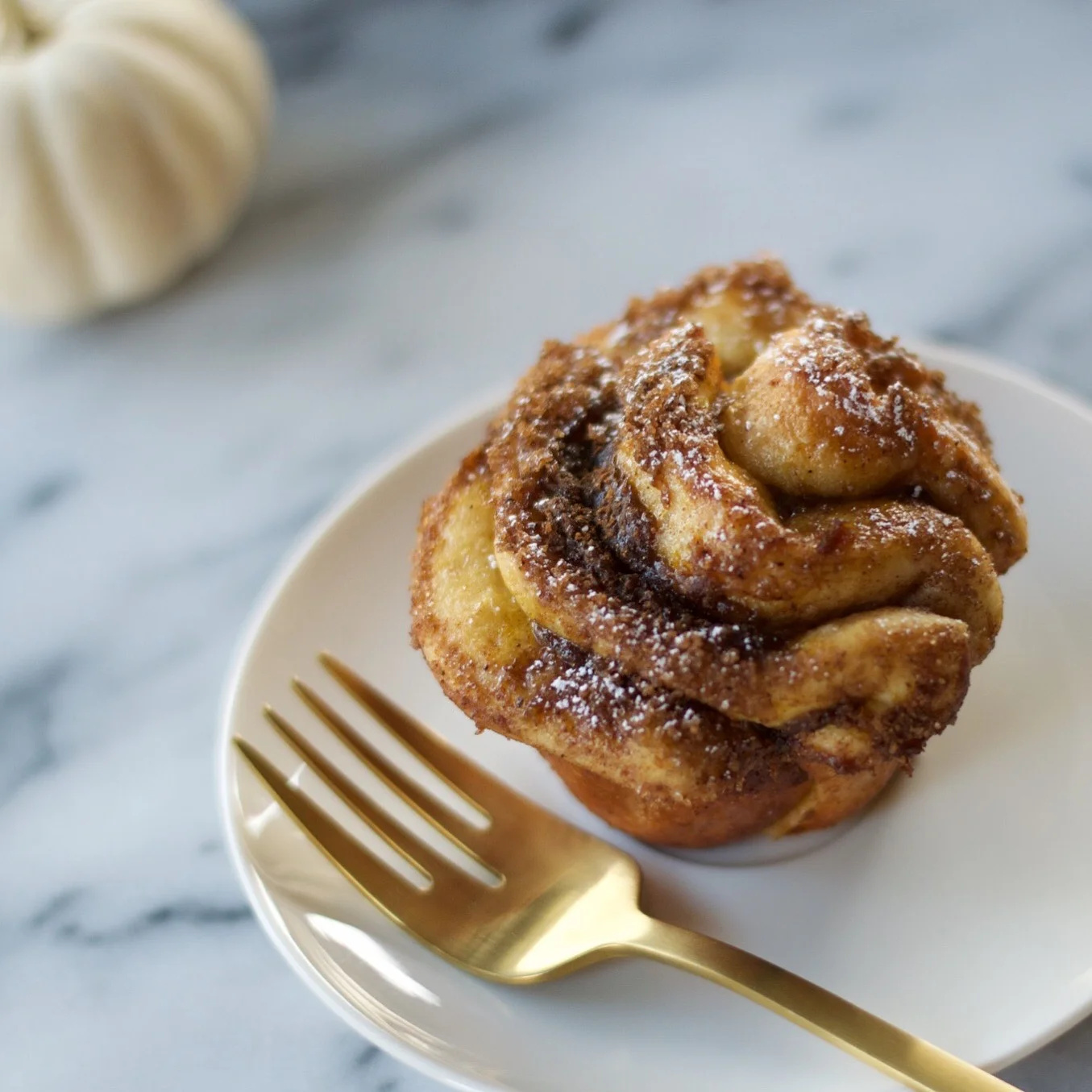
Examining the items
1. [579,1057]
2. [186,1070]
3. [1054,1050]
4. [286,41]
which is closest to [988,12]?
[286,41]

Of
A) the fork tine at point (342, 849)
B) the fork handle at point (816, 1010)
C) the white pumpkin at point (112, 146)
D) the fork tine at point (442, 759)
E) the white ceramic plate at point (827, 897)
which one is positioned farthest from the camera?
the white pumpkin at point (112, 146)

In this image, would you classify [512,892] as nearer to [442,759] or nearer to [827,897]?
[442,759]

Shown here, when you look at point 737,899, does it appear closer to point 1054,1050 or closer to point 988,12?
point 1054,1050

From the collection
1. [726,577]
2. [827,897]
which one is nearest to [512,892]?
[827,897]

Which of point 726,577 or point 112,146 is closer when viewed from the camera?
point 726,577

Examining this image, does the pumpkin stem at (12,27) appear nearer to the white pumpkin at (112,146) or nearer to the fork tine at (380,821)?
the white pumpkin at (112,146)

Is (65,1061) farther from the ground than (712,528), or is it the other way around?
(712,528)

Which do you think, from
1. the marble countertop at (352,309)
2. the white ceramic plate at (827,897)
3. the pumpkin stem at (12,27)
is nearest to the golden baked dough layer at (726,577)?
the white ceramic plate at (827,897)
